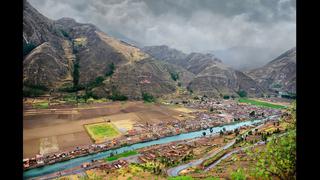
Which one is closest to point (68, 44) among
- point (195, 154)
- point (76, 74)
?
point (76, 74)

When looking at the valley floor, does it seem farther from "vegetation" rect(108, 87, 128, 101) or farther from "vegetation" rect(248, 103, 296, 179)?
"vegetation" rect(248, 103, 296, 179)

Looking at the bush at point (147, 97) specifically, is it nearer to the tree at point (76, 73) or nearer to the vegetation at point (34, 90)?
the tree at point (76, 73)

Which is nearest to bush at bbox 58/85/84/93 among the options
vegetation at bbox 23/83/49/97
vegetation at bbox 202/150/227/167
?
vegetation at bbox 23/83/49/97
